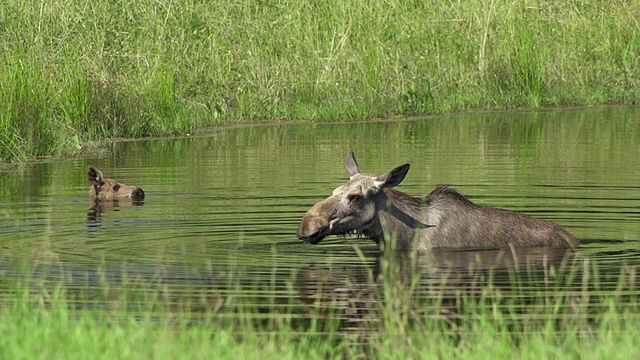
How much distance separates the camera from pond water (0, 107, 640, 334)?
10953 millimetres

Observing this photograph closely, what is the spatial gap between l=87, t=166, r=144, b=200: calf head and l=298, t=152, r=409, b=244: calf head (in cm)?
A: 477

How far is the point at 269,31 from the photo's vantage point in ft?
91.2

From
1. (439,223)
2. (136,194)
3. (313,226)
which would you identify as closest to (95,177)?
(136,194)

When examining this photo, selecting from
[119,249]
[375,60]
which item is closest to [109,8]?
[375,60]

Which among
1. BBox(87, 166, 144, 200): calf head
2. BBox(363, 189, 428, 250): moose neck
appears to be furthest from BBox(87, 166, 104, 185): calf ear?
BBox(363, 189, 428, 250): moose neck

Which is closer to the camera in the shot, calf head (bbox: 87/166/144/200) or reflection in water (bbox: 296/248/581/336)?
reflection in water (bbox: 296/248/581/336)

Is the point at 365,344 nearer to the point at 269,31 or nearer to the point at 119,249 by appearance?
the point at 119,249

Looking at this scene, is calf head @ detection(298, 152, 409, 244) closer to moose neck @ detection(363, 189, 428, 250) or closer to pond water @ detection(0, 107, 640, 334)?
moose neck @ detection(363, 189, 428, 250)

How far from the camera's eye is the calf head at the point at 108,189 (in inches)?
645

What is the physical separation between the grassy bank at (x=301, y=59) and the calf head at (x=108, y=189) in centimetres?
393

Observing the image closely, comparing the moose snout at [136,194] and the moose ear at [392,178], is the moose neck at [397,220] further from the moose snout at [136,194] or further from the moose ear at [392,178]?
the moose snout at [136,194]

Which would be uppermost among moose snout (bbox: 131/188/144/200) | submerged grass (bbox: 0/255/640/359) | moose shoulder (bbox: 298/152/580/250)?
moose snout (bbox: 131/188/144/200)

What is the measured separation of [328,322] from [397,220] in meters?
3.78

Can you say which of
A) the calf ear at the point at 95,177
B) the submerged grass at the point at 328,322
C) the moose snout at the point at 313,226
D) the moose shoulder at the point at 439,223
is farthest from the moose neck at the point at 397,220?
the calf ear at the point at 95,177
